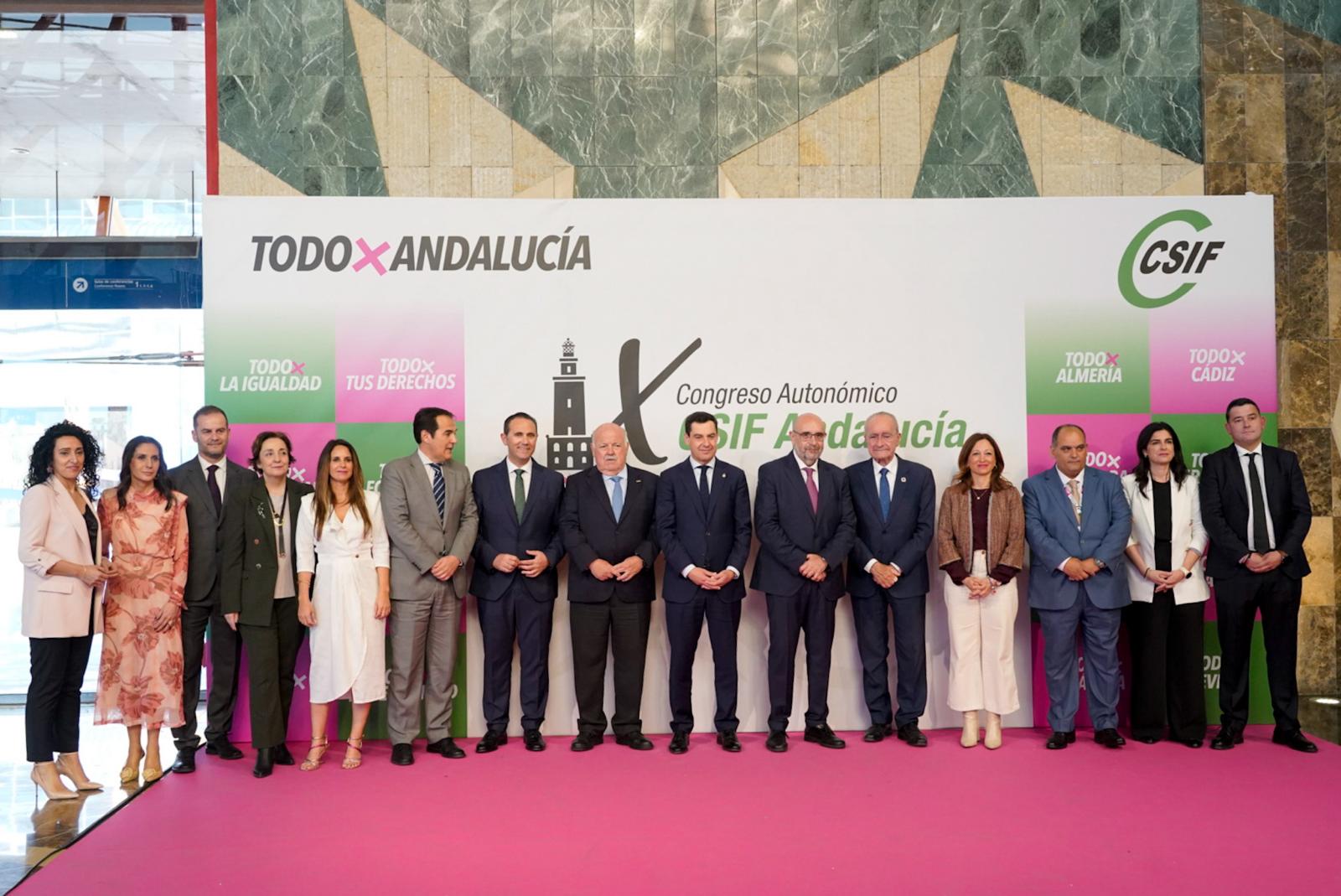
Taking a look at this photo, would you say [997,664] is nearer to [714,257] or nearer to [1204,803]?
[1204,803]

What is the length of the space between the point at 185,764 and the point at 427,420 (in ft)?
6.63

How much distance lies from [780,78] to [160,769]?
16.6ft

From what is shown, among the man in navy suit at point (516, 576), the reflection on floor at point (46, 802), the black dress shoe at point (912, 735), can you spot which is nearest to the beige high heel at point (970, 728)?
the black dress shoe at point (912, 735)

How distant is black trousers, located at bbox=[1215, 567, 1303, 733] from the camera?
17.5ft

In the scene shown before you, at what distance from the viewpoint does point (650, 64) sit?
250 inches

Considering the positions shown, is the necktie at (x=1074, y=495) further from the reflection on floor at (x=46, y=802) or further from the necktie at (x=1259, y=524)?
the reflection on floor at (x=46, y=802)

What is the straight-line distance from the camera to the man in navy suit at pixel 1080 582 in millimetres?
5410

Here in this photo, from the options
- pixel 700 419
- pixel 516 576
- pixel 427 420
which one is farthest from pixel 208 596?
pixel 700 419

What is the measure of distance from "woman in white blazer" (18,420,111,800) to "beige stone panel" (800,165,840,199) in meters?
A: 4.17

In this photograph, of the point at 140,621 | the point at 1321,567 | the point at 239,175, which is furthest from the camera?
the point at 1321,567

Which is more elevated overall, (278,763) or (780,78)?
(780,78)

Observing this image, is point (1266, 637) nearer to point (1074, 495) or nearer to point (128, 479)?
point (1074, 495)

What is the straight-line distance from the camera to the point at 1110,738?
5402 millimetres

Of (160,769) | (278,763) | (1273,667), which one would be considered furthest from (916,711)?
(160,769)
